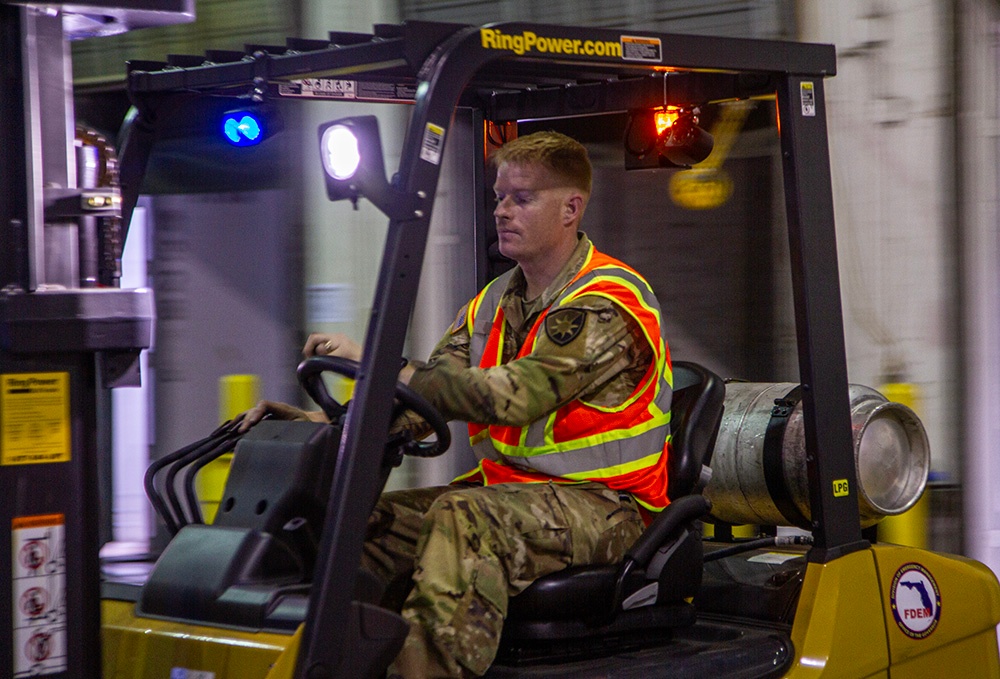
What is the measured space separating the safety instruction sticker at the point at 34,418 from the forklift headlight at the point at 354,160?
0.69 metres

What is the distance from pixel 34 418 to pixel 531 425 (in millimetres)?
1346

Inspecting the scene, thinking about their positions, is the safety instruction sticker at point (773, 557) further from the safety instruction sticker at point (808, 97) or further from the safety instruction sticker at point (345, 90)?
the safety instruction sticker at point (345, 90)

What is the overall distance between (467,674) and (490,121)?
2.00 meters

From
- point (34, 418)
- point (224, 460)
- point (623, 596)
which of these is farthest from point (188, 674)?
point (224, 460)

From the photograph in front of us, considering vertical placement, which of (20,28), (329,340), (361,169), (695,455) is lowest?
(695,455)

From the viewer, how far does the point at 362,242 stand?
25.6 ft

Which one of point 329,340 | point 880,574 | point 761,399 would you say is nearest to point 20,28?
point 329,340

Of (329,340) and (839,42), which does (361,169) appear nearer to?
(329,340)

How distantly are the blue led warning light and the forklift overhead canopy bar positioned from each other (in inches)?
4.5

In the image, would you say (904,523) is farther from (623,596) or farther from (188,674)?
(188,674)

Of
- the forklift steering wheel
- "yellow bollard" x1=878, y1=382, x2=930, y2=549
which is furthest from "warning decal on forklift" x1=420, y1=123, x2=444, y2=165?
"yellow bollard" x1=878, y1=382, x2=930, y2=549

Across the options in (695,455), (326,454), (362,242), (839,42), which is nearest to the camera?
(326,454)

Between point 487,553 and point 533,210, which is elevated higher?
point 533,210

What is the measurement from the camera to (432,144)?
287 centimetres
